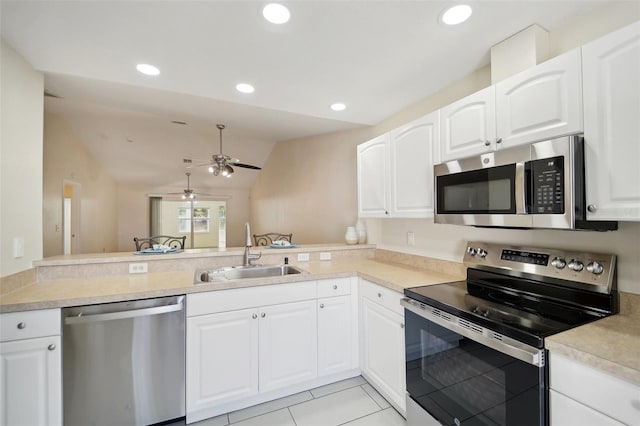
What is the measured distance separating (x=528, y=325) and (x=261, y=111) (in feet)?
8.80

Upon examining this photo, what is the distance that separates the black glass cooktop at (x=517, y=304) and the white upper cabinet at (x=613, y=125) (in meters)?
0.44

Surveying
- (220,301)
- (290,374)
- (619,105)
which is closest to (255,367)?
(290,374)

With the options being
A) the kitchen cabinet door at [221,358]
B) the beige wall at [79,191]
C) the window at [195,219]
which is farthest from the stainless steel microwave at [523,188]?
the window at [195,219]

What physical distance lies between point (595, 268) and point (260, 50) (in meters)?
2.12

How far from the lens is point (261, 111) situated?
2764mm

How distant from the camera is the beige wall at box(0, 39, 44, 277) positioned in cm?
157

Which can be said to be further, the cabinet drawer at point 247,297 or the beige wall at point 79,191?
the beige wall at point 79,191

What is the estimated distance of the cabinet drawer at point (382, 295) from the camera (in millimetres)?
1785

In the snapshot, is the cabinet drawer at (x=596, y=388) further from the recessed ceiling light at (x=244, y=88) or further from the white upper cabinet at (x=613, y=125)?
the recessed ceiling light at (x=244, y=88)

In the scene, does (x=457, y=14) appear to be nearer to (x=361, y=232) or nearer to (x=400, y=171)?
(x=400, y=171)

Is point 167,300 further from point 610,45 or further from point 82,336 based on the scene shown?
point 610,45

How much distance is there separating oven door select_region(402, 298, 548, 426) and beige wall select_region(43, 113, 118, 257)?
443cm

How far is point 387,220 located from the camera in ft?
9.31

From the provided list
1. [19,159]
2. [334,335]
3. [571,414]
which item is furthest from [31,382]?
[571,414]
